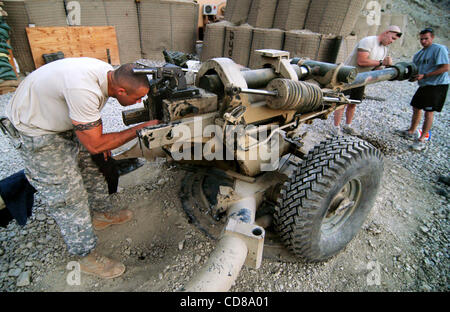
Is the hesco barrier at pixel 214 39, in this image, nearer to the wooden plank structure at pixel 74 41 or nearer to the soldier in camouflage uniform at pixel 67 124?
the wooden plank structure at pixel 74 41

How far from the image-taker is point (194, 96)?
2.14 meters

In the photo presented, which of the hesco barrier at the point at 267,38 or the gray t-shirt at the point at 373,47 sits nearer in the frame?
the gray t-shirt at the point at 373,47

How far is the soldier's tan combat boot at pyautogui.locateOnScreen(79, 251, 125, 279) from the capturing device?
237 centimetres

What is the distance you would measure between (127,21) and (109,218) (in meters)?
7.05

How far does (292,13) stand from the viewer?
23.5 feet

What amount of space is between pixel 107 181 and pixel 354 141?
2.27 m

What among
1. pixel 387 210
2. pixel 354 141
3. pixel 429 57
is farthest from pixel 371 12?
pixel 354 141

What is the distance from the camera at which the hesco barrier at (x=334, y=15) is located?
256 inches

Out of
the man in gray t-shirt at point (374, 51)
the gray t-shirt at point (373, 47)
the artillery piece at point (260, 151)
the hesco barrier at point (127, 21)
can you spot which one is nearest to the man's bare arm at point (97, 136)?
the artillery piece at point (260, 151)

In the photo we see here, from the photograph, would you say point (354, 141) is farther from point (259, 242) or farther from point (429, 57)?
point (429, 57)

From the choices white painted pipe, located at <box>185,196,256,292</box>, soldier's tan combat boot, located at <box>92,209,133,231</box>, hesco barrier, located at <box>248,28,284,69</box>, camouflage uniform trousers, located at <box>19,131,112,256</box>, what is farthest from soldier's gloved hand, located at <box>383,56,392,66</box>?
camouflage uniform trousers, located at <box>19,131,112,256</box>

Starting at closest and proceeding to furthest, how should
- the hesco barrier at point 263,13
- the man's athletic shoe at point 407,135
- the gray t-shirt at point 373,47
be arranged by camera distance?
the gray t-shirt at point 373,47 → the man's athletic shoe at point 407,135 → the hesco barrier at point 263,13

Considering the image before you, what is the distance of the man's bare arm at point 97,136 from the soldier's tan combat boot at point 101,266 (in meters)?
0.98

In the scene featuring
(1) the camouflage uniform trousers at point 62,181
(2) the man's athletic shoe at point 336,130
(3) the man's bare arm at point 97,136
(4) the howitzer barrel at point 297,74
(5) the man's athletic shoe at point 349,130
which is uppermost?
(4) the howitzer barrel at point 297,74
